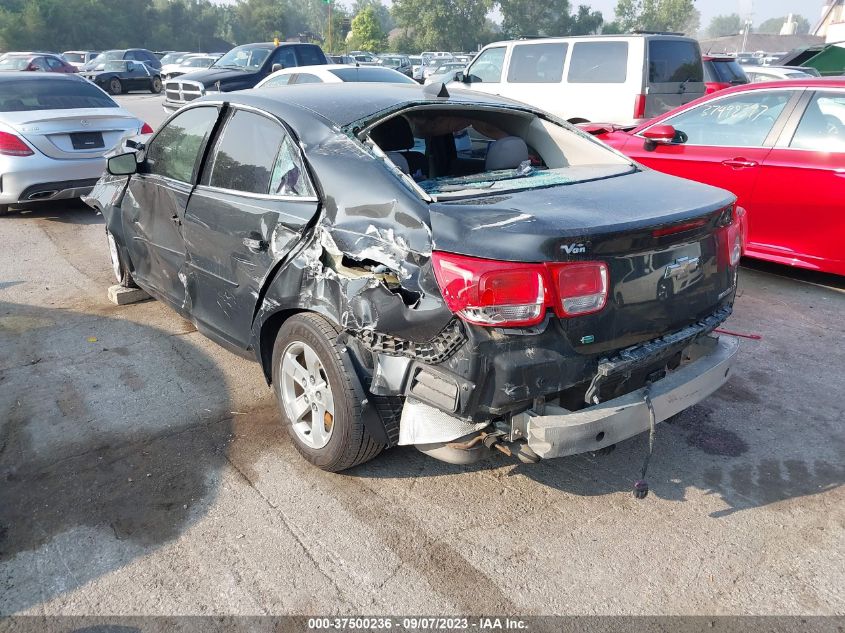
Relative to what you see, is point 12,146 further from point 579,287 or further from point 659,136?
point 579,287

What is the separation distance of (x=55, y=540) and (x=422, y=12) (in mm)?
90823

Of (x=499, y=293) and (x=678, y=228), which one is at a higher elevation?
(x=678, y=228)

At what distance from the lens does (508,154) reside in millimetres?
3973

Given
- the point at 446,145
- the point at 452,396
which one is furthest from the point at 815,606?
the point at 446,145

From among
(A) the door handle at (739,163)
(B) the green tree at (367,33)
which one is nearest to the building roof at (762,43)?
(B) the green tree at (367,33)

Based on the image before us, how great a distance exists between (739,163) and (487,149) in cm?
287

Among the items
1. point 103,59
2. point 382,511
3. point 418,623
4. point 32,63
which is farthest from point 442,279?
point 103,59

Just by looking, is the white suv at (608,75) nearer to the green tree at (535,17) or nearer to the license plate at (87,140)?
the license plate at (87,140)

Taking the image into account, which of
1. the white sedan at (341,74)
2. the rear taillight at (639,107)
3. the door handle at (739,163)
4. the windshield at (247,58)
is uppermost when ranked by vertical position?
the windshield at (247,58)

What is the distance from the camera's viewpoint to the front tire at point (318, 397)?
291 cm

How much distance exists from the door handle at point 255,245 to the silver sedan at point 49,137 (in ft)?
15.4

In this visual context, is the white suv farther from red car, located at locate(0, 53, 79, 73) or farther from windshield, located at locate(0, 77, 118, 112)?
red car, located at locate(0, 53, 79, 73)

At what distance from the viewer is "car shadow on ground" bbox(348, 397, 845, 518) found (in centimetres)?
Answer: 317

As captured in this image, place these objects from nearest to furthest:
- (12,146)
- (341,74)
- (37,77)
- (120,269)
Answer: (120,269)
(12,146)
(37,77)
(341,74)
